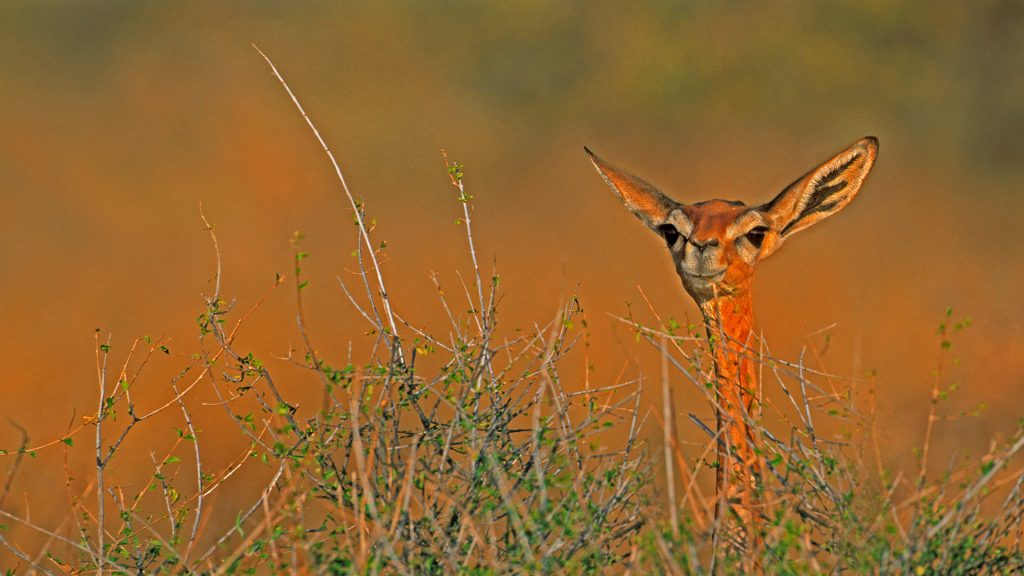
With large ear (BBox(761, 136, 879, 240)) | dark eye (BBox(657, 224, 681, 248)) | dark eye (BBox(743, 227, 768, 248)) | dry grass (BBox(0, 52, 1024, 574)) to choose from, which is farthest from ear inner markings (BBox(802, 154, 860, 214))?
dry grass (BBox(0, 52, 1024, 574))

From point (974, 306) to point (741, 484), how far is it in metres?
9.04

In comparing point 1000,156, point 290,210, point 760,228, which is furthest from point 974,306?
A: point 760,228

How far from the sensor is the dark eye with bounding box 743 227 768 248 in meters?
5.85

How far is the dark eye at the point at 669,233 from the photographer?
5.99 m

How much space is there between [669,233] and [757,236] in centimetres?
34

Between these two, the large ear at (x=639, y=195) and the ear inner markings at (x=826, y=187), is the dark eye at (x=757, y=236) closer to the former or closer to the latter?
the ear inner markings at (x=826, y=187)

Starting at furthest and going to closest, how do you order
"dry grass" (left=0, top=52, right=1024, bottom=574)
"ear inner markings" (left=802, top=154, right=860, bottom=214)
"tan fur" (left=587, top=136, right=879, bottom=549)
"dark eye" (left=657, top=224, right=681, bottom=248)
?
"dark eye" (left=657, top=224, right=681, bottom=248) → "ear inner markings" (left=802, top=154, right=860, bottom=214) → "tan fur" (left=587, top=136, right=879, bottom=549) → "dry grass" (left=0, top=52, right=1024, bottom=574)

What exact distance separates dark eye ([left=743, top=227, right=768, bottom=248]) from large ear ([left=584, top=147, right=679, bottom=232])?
36cm

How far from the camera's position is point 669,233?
603 centimetres

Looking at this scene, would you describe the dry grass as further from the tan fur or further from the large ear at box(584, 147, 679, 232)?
the large ear at box(584, 147, 679, 232)

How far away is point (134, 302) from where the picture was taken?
1314 cm

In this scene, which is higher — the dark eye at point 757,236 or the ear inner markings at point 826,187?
the ear inner markings at point 826,187

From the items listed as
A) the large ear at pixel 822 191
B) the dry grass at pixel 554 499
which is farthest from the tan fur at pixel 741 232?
the dry grass at pixel 554 499

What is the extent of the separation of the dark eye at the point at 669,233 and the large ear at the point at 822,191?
0.34 metres
